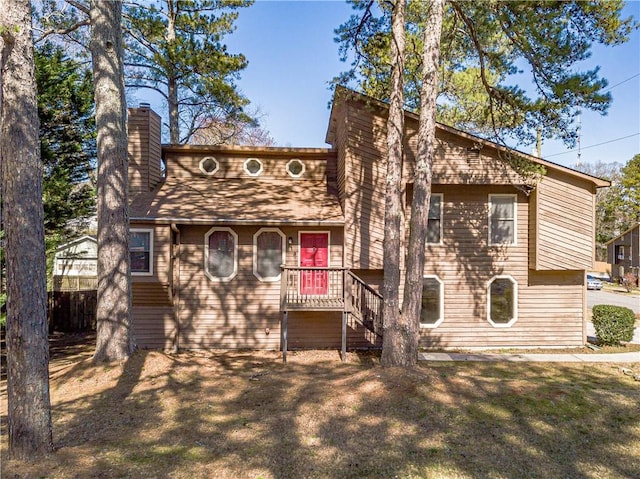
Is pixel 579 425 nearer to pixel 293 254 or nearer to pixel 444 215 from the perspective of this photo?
pixel 444 215

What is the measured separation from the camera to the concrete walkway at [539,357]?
8742 mm

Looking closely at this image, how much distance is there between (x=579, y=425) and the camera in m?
4.77

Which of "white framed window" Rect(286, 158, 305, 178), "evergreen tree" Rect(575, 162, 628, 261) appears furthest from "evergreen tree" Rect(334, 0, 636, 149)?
"evergreen tree" Rect(575, 162, 628, 261)

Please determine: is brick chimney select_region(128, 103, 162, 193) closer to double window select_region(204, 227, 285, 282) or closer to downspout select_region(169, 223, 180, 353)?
downspout select_region(169, 223, 180, 353)

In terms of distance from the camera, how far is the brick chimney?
1034 cm

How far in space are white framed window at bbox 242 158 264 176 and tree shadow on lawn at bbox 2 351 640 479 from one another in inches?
249

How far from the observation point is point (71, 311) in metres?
12.8

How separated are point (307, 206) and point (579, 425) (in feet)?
24.3

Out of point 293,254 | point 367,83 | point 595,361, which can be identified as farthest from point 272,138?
point 595,361

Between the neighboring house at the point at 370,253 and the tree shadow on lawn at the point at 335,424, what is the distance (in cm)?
264

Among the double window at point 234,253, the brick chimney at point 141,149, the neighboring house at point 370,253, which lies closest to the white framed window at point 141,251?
the neighboring house at point 370,253

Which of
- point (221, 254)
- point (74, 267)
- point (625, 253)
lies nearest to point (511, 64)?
point (221, 254)

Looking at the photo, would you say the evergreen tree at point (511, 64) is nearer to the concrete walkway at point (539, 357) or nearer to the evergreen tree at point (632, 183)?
the concrete walkway at point (539, 357)

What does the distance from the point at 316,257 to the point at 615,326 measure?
855 centimetres
